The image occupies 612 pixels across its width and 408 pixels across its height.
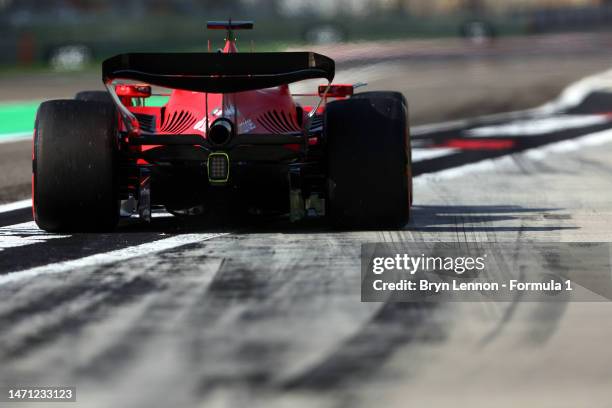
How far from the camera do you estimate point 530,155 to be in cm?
1513

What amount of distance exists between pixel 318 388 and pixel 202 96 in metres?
4.44

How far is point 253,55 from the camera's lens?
344 inches

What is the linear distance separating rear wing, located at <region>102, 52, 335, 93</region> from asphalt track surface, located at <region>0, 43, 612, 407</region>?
0.92 meters

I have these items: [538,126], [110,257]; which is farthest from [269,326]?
[538,126]

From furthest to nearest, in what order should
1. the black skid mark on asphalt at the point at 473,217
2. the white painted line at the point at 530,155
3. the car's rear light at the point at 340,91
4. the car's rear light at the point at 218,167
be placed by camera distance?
1. the white painted line at the point at 530,155
2. the car's rear light at the point at 340,91
3. the black skid mark on asphalt at the point at 473,217
4. the car's rear light at the point at 218,167

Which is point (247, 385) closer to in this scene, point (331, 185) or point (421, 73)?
point (331, 185)

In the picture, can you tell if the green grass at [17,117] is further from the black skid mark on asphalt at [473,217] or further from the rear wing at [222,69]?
the rear wing at [222,69]

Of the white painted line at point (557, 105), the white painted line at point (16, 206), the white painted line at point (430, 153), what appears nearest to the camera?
the white painted line at point (16, 206)

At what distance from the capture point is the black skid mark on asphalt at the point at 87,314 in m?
5.63

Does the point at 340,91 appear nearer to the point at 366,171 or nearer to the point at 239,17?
the point at 366,171

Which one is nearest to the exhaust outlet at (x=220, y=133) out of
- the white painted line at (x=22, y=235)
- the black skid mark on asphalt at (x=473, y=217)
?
the white painted line at (x=22, y=235)

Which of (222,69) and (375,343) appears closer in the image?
(375,343)

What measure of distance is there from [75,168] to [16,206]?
7.51 ft

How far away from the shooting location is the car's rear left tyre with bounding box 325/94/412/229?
28.7 feet
